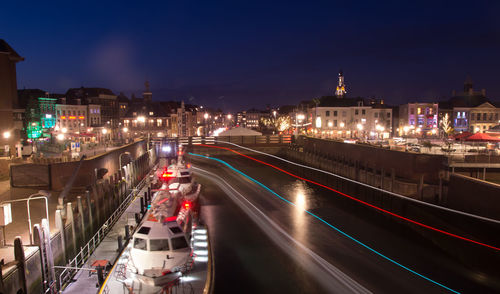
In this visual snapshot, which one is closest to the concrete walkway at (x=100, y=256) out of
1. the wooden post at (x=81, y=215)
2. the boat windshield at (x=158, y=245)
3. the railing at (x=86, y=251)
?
the railing at (x=86, y=251)

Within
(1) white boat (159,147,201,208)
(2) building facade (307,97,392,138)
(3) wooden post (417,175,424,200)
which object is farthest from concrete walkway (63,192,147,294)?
(2) building facade (307,97,392,138)

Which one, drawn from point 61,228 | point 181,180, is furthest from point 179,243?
point 181,180

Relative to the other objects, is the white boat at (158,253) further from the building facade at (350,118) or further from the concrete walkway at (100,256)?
the building facade at (350,118)

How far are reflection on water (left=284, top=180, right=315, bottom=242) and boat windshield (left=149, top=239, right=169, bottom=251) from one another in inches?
376

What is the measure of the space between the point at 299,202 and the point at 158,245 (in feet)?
61.3

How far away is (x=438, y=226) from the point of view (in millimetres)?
23094

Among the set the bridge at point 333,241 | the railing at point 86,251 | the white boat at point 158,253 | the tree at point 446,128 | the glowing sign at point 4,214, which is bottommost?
the bridge at point 333,241

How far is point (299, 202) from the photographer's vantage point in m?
29.8

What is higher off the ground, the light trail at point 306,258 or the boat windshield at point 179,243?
the boat windshield at point 179,243

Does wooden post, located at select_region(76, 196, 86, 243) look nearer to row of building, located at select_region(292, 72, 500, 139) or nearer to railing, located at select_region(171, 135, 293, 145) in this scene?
railing, located at select_region(171, 135, 293, 145)

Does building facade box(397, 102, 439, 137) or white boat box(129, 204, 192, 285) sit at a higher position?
building facade box(397, 102, 439, 137)

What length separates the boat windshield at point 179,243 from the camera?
13166mm

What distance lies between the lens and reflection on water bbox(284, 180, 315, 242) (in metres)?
21.6

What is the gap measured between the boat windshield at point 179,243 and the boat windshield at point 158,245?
0.28 m
